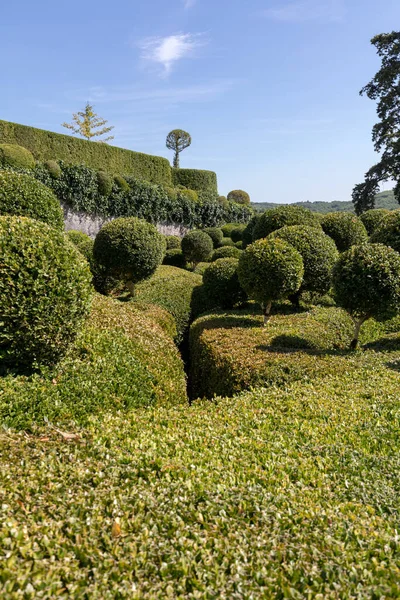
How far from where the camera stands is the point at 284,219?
1435cm

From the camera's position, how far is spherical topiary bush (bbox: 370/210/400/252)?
Answer: 40.2 ft

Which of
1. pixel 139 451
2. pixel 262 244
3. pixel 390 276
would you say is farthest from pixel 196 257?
pixel 139 451

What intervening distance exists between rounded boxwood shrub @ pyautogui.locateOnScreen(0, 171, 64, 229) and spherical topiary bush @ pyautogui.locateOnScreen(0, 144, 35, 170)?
561 inches

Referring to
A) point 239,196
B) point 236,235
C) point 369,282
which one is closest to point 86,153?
point 236,235

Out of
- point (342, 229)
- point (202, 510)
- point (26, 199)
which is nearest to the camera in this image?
point (202, 510)

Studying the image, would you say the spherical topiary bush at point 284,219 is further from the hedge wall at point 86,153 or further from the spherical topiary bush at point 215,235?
the hedge wall at point 86,153

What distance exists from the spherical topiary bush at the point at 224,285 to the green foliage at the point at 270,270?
2108 mm

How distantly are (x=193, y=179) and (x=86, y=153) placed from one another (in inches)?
497

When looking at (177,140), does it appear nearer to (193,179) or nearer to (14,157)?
(193,179)

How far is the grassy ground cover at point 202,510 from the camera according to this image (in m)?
2.36

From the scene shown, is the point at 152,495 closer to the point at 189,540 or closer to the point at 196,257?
the point at 189,540

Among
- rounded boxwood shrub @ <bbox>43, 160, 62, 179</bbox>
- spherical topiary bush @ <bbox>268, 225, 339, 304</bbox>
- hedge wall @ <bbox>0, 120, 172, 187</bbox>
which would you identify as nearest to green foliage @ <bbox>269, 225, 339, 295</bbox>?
spherical topiary bush @ <bbox>268, 225, 339, 304</bbox>

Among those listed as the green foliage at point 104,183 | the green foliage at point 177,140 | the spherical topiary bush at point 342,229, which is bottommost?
the spherical topiary bush at point 342,229

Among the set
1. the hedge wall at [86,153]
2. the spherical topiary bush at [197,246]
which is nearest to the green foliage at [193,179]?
the hedge wall at [86,153]
